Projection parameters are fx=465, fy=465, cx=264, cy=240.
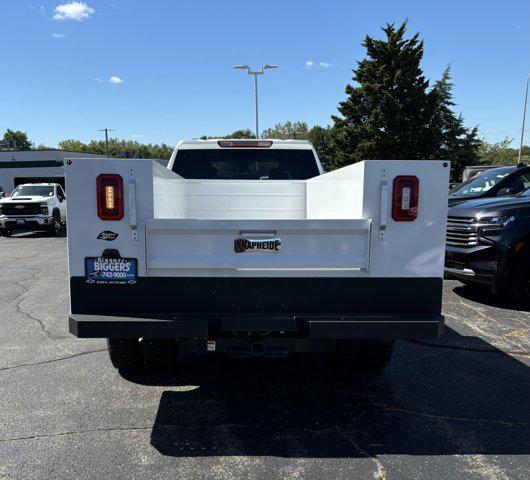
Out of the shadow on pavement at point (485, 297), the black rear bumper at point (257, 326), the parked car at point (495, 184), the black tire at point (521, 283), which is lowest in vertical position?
the shadow on pavement at point (485, 297)

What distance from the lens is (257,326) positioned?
3.03 metres

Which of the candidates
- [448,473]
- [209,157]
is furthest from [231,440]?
[209,157]

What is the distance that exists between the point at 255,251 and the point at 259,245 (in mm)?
48

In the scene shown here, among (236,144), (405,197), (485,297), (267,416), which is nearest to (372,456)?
(267,416)

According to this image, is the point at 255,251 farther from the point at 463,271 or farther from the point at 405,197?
the point at 463,271

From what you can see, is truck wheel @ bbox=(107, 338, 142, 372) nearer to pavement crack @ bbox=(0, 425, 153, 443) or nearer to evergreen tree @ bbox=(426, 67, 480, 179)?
pavement crack @ bbox=(0, 425, 153, 443)

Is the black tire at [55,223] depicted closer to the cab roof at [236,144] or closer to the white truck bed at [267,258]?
the cab roof at [236,144]

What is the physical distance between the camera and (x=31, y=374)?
13.7 feet

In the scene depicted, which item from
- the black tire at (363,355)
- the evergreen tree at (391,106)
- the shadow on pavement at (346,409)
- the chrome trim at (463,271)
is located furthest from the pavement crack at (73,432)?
the evergreen tree at (391,106)

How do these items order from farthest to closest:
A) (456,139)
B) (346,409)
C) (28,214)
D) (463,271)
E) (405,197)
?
(456,139)
(28,214)
(463,271)
(346,409)
(405,197)

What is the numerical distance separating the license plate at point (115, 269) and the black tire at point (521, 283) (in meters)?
5.21

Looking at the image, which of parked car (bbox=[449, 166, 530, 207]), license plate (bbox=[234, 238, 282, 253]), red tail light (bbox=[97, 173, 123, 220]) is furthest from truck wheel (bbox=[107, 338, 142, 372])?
parked car (bbox=[449, 166, 530, 207])

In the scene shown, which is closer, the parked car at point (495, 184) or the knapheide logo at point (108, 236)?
the knapheide logo at point (108, 236)

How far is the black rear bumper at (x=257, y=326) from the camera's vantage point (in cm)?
296
